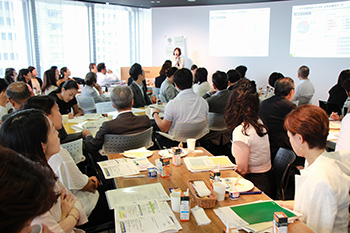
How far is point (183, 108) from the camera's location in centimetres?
376

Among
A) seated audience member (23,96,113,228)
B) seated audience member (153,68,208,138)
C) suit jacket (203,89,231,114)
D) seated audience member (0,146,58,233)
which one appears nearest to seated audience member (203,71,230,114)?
suit jacket (203,89,231,114)

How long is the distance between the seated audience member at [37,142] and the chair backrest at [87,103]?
329 cm

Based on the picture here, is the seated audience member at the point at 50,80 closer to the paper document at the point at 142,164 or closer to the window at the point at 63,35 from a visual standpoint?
the window at the point at 63,35

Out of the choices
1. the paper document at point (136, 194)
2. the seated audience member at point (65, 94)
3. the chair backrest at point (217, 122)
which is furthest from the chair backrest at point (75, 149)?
the chair backrest at point (217, 122)

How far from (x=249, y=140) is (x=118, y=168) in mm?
1142

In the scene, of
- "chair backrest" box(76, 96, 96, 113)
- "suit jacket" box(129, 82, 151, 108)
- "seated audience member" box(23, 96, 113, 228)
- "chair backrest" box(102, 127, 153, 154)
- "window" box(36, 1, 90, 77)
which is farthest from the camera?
"window" box(36, 1, 90, 77)

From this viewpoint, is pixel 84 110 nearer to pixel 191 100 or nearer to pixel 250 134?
pixel 191 100

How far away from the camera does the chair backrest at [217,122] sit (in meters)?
4.32

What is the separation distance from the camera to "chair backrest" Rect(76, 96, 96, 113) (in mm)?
4922

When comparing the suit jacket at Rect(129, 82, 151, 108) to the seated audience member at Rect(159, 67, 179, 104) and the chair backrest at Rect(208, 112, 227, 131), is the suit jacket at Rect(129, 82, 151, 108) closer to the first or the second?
the seated audience member at Rect(159, 67, 179, 104)

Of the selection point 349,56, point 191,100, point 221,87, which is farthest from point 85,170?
point 349,56

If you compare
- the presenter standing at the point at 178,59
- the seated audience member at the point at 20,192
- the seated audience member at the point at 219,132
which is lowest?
the seated audience member at the point at 219,132

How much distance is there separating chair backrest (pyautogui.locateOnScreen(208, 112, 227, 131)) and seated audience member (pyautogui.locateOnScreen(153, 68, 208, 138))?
0.43m

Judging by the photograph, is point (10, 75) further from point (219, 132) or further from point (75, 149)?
point (219, 132)
